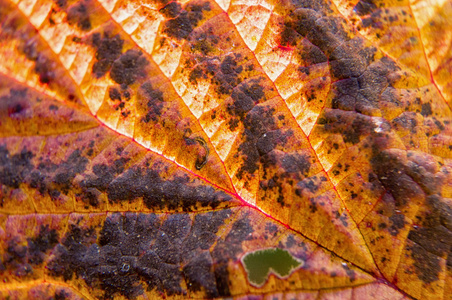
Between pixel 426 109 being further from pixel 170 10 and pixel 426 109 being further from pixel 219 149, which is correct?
pixel 170 10

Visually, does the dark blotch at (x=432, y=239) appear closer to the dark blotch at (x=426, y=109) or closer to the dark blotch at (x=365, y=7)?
the dark blotch at (x=426, y=109)

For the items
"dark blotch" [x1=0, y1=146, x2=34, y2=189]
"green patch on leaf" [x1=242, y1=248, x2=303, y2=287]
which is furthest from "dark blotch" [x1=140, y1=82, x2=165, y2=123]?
"green patch on leaf" [x1=242, y1=248, x2=303, y2=287]

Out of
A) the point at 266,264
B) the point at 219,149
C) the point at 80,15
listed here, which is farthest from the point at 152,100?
the point at 266,264

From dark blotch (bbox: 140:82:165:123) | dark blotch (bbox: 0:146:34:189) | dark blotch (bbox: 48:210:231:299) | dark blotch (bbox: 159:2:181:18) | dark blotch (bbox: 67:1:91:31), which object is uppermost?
dark blotch (bbox: 67:1:91:31)

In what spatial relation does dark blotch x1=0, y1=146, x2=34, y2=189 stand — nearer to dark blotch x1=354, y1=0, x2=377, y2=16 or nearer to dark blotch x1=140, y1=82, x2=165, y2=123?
dark blotch x1=140, y1=82, x2=165, y2=123

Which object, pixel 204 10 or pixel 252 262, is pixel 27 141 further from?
pixel 252 262

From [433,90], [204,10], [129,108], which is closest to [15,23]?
[129,108]

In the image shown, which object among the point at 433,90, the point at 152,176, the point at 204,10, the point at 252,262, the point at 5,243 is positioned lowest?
the point at 433,90
